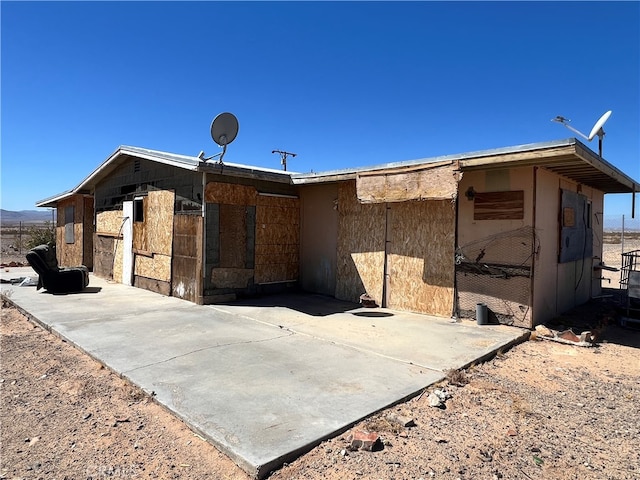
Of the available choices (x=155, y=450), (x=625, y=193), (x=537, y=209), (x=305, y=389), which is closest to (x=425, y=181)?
(x=537, y=209)

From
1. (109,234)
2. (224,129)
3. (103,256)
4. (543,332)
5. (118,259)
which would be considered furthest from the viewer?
(103,256)

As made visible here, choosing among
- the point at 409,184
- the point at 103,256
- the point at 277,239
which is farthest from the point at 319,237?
the point at 103,256

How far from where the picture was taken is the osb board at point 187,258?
8.91 metres

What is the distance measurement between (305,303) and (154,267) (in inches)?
170

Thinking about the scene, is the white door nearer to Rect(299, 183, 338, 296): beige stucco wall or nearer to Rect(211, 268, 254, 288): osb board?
Rect(211, 268, 254, 288): osb board

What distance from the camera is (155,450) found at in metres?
3.12

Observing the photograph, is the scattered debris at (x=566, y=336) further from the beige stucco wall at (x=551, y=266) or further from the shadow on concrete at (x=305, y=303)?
the shadow on concrete at (x=305, y=303)

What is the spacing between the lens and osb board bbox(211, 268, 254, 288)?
29.6 feet

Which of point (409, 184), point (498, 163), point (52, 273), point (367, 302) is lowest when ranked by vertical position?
point (367, 302)

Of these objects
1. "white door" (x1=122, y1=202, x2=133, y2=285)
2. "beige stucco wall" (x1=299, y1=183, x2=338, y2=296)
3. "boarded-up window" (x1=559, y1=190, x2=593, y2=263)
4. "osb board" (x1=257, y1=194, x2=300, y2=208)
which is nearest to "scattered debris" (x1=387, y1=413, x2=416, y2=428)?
"boarded-up window" (x1=559, y1=190, x2=593, y2=263)

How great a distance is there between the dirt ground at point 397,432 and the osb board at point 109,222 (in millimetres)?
7876

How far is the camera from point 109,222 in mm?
13086

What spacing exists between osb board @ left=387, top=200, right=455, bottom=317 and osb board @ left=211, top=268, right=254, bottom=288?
3.34 meters

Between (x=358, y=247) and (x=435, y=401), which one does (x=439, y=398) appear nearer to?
(x=435, y=401)
